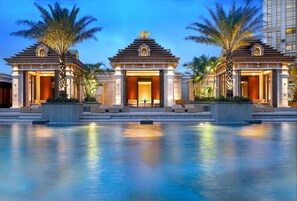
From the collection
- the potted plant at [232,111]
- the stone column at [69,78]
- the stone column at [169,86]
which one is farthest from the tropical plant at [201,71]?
the stone column at [69,78]

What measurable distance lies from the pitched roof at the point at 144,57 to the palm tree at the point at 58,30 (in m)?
8.07

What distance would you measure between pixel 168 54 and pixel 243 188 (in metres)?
27.8

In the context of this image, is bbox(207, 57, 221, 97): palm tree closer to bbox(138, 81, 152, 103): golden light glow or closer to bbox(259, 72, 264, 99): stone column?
bbox(259, 72, 264, 99): stone column

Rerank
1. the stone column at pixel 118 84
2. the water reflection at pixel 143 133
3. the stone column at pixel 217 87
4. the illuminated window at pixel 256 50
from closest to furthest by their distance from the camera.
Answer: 1. the water reflection at pixel 143 133
2. the stone column at pixel 118 84
3. the illuminated window at pixel 256 50
4. the stone column at pixel 217 87

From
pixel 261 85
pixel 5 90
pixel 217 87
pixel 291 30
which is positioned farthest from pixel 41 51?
pixel 291 30

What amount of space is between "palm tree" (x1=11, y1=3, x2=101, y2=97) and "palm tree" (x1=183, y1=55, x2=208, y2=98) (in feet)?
51.8

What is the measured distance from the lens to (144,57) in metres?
31.3

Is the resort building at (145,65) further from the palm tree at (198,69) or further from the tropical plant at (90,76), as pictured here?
the palm tree at (198,69)

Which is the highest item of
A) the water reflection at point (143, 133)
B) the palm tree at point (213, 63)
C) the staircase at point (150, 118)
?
the palm tree at point (213, 63)

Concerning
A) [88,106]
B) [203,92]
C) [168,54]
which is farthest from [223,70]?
[88,106]

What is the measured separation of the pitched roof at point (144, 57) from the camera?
103 ft

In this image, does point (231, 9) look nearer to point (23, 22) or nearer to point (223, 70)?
point (223, 70)

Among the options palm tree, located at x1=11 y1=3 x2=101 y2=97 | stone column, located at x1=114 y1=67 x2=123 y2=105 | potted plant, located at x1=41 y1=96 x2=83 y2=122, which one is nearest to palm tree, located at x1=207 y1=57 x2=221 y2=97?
stone column, located at x1=114 y1=67 x2=123 y2=105

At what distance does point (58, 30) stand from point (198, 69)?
17.7 metres
